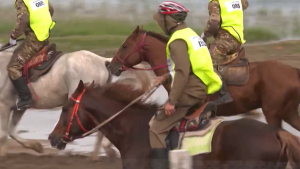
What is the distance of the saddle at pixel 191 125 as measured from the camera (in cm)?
733

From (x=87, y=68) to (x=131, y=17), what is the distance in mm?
16605

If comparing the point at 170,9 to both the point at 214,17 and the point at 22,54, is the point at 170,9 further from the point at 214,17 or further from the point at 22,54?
the point at 22,54

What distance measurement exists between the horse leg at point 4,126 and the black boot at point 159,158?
4.11 m

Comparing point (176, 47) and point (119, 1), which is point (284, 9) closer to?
point (119, 1)

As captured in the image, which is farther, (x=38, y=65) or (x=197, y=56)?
(x=38, y=65)

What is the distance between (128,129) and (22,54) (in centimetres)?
373

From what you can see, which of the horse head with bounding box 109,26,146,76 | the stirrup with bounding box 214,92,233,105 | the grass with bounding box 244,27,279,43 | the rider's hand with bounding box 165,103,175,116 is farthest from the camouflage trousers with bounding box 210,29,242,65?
the grass with bounding box 244,27,279,43

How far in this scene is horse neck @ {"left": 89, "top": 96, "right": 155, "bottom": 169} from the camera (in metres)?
7.62

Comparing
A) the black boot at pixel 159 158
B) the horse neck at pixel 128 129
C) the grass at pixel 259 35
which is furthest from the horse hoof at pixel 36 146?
the grass at pixel 259 35

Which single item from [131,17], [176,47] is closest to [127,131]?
[176,47]

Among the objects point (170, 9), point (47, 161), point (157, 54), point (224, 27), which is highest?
point (170, 9)

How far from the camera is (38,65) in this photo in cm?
1097

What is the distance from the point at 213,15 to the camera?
10.4 m

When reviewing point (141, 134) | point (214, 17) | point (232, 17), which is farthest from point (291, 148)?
point (232, 17)
